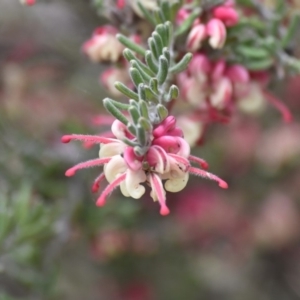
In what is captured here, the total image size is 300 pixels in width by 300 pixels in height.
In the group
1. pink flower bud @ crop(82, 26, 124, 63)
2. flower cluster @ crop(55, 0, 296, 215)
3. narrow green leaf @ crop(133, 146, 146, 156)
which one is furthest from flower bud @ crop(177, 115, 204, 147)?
narrow green leaf @ crop(133, 146, 146, 156)

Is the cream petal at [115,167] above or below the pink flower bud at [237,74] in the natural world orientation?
above

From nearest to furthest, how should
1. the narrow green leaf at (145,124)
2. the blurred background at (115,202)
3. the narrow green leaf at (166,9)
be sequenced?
the narrow green leaf at (145,124)
the narrow green leaf at (166,9)
the blurred background at (115,202)

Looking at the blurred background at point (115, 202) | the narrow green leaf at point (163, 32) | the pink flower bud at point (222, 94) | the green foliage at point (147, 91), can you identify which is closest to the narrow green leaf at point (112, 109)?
the green foliage at point (147, 91)

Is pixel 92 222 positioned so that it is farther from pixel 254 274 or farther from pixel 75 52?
pixel 254 274

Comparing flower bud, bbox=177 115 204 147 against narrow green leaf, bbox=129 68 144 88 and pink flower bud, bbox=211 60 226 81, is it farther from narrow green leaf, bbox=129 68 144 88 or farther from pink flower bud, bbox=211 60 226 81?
narrow green leaf, bbox=129 68 144 88

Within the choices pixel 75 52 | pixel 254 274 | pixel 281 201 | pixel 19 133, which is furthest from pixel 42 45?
pixel 254 274

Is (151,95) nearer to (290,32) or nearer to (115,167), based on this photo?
(115,167)

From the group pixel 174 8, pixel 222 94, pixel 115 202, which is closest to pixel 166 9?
pixel 174 8

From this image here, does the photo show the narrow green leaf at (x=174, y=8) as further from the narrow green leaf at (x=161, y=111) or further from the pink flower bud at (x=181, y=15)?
the narrow green leaf at (x=161, y=111)
